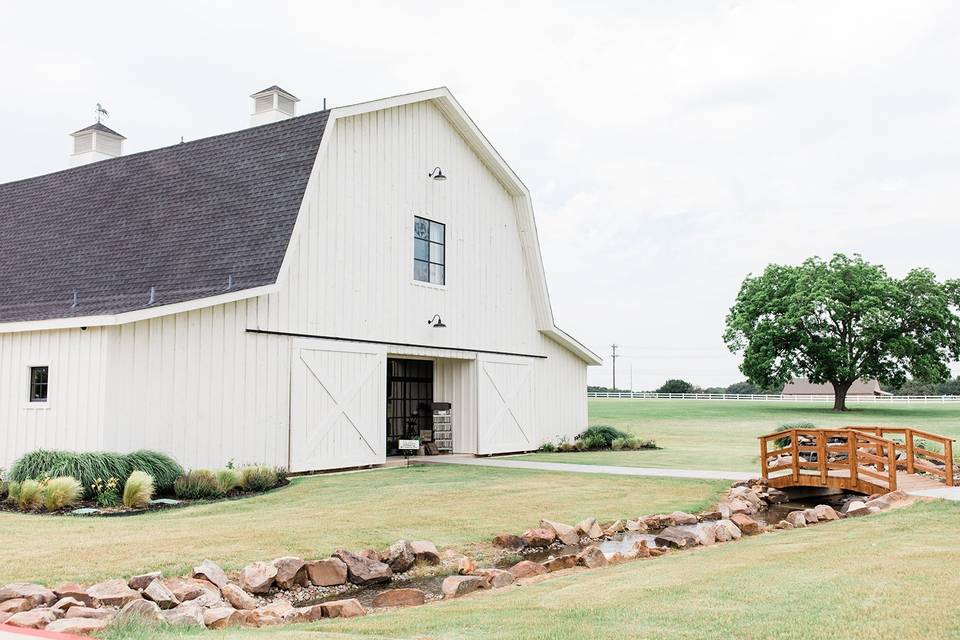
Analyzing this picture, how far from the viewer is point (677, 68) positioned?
666 inches

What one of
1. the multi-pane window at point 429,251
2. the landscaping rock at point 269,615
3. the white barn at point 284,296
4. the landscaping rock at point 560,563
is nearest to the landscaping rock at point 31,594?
the landscaping rock at point 269,615

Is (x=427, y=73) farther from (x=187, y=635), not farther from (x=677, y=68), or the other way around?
(x=187, y=635)

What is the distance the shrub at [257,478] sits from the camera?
44.4 feet

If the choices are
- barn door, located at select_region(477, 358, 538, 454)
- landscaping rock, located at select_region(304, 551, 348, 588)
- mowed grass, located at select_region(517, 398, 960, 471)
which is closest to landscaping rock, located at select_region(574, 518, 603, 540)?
landscaping rock, located at select_region(304, 551, 348, 588)

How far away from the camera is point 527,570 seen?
852 cm

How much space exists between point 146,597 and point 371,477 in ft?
29.0

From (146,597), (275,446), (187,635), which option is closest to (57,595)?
(146,597)

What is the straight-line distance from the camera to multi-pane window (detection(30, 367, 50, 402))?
536 inches

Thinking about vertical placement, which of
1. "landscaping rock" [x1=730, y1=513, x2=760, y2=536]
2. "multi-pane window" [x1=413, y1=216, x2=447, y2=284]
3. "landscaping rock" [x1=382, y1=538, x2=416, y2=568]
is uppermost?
"multi-pane window" [x1=413, y1=216, x2=447, y2=284]

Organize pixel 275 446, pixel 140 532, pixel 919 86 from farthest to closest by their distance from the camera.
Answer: pixel 919 86, pixel 275 446, pixel 140 532

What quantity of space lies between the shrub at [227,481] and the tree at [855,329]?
40.1 metres

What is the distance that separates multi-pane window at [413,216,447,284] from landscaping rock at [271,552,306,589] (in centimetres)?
1101

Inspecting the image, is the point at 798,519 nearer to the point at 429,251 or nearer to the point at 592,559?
the point at 592,559

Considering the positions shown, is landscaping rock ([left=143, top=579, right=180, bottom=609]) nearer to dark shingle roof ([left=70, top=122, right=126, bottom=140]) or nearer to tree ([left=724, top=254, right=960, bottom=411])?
dark shingle roof ([left=70, top=122, right=126, bottom=140])
